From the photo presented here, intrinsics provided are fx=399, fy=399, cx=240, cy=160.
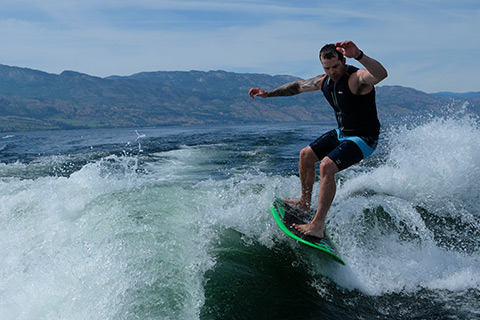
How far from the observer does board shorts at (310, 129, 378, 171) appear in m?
5.74

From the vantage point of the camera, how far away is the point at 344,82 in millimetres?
5723

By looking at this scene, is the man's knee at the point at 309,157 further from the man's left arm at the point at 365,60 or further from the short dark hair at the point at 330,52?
the man's left arm at the point at 365,60

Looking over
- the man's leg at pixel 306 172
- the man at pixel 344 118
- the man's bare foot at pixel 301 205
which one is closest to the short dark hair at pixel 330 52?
the man at pixel 344 118

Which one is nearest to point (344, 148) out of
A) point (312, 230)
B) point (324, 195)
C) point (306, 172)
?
point (324, 195)

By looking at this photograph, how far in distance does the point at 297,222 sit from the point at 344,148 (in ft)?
4.40

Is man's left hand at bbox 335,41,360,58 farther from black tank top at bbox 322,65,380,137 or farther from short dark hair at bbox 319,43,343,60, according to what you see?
black tank top at bbox 322,65,380,137

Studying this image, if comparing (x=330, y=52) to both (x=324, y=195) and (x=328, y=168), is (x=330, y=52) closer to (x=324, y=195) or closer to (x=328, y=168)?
(x=328, y=168)

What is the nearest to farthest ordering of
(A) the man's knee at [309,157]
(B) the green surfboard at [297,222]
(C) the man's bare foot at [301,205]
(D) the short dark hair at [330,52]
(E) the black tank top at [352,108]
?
(B) the green surfboard at [297,222], (D) the short dark hair at [330,52], (E) the black tank top at [352,108], (A) the man's knee at [309,157], (C) the man's bare foot at [301,205]

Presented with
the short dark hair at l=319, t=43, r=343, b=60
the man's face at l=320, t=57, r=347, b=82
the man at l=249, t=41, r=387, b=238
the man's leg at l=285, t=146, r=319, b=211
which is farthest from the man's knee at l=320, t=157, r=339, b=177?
the short dark hair at l=319, t=43, r=343, b=60

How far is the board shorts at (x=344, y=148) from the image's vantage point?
18.8 feet

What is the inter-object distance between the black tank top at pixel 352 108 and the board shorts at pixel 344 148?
113 mm

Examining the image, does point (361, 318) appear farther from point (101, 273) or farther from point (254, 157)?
point (254, 157)

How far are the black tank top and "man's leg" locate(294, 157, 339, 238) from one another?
733mm

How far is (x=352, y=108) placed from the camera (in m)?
5.86
